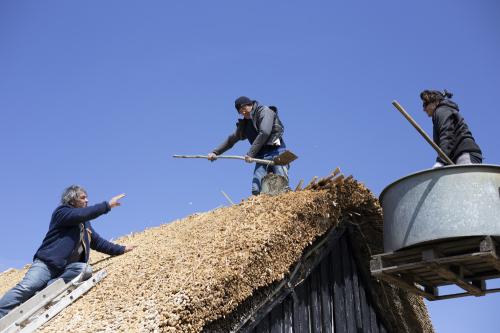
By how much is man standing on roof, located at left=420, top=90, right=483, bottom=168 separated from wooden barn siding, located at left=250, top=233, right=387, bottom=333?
177 centimetres

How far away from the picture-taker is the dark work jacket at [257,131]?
694 cm

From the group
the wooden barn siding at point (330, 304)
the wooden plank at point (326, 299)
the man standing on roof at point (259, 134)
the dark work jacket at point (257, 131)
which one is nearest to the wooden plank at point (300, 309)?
the wooden barn siding at point (330, 304)

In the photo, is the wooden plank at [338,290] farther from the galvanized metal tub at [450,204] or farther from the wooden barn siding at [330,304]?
the galvanized metal tub at [450,204]

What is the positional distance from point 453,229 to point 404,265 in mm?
620

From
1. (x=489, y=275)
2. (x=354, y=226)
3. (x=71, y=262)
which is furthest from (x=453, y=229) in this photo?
(x=71, y=262)

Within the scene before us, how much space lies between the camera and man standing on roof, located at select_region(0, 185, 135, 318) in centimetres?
546

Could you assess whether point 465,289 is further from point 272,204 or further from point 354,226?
point 272,204

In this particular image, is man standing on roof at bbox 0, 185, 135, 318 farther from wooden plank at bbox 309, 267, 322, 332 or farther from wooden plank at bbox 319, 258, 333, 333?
wooden plank at bbox 319, 258, 333, 333

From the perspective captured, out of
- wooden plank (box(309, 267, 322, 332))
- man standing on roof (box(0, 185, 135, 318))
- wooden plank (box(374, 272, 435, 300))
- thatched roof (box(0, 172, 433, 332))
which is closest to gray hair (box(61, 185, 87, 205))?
man standing on roof (box(0, 185, 135, 318))

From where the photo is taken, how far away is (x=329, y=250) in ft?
21.3

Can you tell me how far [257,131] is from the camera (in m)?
7.32

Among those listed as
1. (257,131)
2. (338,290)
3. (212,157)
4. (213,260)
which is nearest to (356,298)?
(338,290)

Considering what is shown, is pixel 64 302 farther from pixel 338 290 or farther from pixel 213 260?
pixel 338 290

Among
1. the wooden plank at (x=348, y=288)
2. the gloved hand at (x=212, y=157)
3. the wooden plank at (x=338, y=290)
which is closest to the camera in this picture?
the wooden plank at (x=338, y=290)
